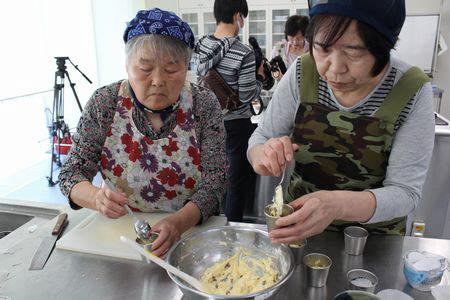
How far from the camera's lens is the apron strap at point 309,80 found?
1296 millimetres

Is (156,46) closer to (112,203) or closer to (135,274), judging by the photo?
(112,203)

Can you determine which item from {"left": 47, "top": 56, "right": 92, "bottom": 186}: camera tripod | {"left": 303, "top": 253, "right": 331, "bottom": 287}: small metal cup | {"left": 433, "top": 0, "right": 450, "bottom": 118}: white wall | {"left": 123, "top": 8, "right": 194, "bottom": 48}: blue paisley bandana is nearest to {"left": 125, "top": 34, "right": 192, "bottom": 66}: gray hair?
{"left": 123, "top": 8, "right": 194, "bottom": 48}: blue paisley bandana

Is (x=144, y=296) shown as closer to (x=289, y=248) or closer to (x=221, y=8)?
(x=289, y=248)

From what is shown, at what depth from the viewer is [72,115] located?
20.9 ft

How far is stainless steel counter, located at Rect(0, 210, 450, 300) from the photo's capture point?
1.02 m

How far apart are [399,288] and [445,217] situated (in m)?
2.10

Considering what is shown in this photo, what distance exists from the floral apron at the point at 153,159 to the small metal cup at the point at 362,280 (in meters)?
0.68

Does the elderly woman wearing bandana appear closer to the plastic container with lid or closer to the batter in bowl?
the batter in bowl

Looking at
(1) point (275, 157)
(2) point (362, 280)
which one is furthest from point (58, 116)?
(2) point (362, 280)

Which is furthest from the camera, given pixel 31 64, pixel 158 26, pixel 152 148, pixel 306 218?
pixel 31 64

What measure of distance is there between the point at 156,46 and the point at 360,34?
0.66m

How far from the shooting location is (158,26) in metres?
1.24

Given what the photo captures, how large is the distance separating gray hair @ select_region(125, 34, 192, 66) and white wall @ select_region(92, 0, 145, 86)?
5692mm

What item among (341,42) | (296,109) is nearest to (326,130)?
(296,109)
